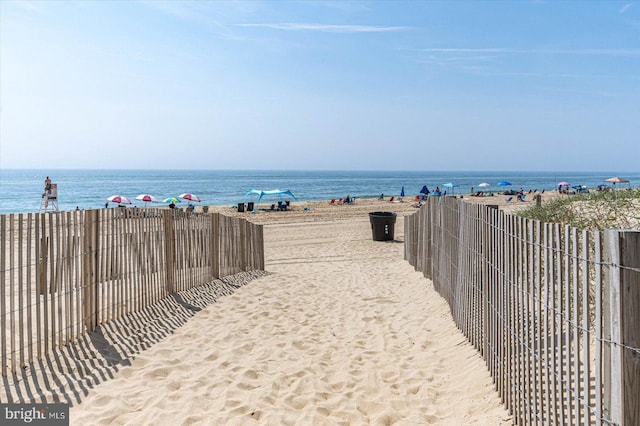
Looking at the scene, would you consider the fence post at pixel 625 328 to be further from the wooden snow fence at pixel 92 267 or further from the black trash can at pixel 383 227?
the black trash can at pixel 383 227

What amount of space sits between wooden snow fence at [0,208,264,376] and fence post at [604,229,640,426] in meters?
4.54

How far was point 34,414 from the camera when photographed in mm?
3996

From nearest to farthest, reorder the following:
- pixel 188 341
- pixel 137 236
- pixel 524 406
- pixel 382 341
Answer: pixel 524 406, pixel 188 341, pixel 382 341, pixel 137 236

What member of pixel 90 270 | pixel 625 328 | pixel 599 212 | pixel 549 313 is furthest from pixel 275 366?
pixel 599 212

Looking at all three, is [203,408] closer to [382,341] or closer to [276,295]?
[382,341]

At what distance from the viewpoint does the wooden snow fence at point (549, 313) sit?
2.42 meters

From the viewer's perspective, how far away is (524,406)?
3783 millimetres

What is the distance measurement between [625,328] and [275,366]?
12.1 feet

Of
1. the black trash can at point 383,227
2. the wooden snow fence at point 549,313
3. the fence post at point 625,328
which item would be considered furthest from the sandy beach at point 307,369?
the black trash can at point 383,227

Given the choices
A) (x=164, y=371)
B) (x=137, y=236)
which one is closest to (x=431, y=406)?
(x=164, y=371)

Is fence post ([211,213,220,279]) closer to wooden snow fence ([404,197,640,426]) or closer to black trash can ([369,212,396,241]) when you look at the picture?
wooden snow fence ([404,197,640,426])

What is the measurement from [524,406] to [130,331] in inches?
177

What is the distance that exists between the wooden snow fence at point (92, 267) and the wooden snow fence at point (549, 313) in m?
4.23

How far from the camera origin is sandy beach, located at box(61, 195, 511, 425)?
167 inches
